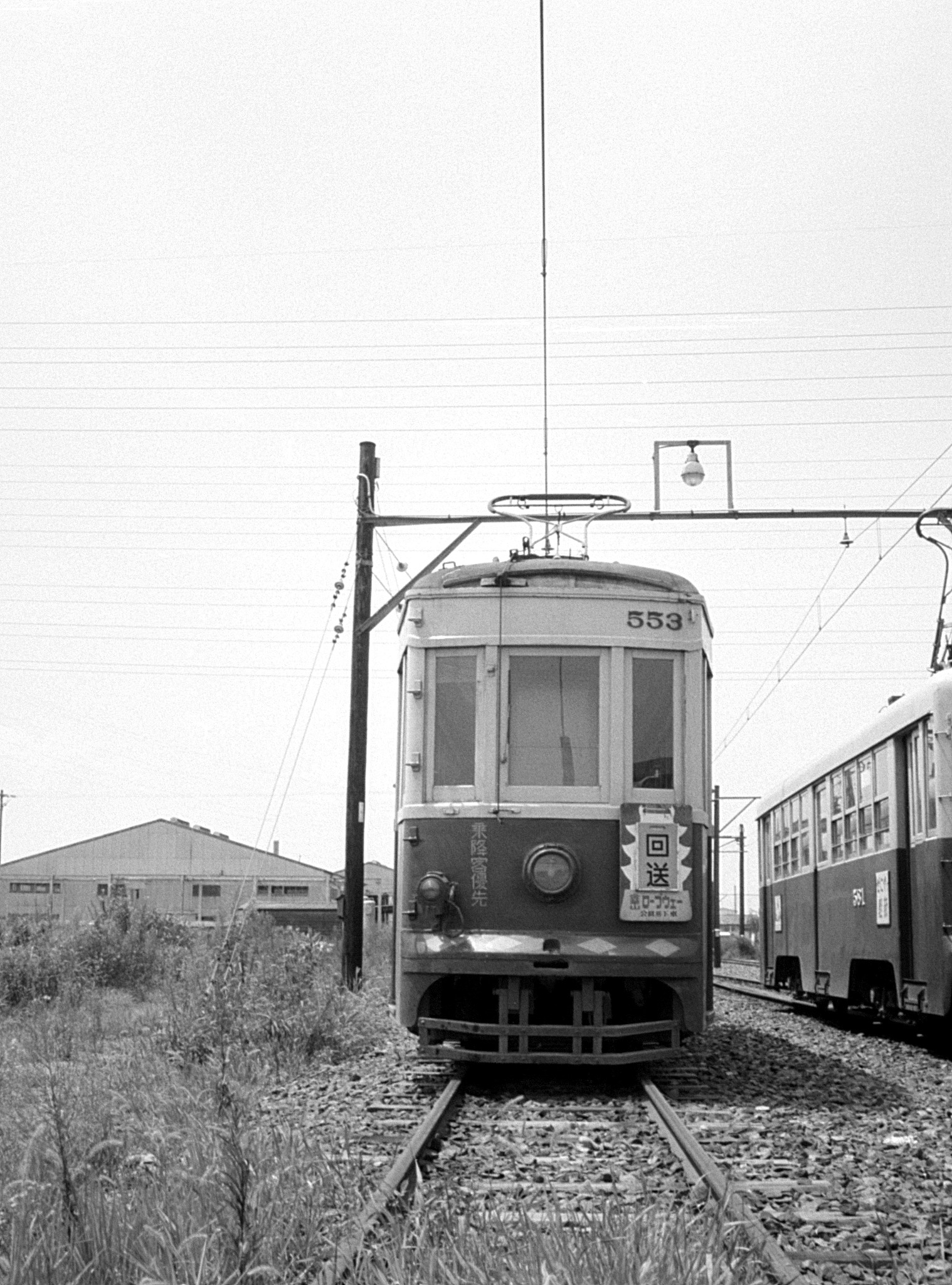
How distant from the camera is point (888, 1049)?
12.8 meters

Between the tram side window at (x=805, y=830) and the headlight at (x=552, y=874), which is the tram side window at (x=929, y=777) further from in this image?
the tram side window at (x=805, y=830)

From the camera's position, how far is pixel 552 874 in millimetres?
9148

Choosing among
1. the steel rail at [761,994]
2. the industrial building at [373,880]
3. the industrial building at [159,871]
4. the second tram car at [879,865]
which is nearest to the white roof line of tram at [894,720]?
the second tram car at [879,865]

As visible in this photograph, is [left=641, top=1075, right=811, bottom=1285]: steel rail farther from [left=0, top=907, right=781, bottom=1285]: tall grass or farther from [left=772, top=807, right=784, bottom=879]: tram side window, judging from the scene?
[left=772, top=807, right=784, bottom=879]: tram side window

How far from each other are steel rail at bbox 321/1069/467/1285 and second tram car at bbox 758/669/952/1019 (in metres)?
3.99

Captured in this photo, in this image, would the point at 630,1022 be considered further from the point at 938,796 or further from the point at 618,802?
the point at 938,796

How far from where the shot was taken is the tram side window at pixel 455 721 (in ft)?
31.2

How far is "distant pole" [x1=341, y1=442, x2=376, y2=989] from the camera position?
55.0 feet

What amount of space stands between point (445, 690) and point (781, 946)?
34.7ft

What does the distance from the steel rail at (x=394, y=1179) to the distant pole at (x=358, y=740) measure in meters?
7.95

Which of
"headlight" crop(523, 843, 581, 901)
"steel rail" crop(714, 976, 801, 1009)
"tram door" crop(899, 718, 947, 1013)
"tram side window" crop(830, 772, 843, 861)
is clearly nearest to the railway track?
"headlight" crop(523, 843, 581, 901)

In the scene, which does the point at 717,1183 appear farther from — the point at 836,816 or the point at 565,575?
the point at 836,816

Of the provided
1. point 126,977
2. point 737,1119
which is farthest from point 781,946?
point 737,1119

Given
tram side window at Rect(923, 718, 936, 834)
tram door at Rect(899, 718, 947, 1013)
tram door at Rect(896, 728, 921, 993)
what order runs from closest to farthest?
1. tram door at Rect(899, 718, 947, 1013)
2. tram side window at Rect(923, 718, 936, 834)
3. tram door at Rect(896, 728, 921, 993)
